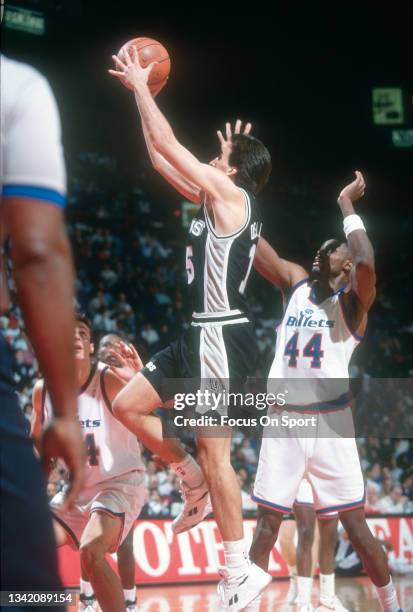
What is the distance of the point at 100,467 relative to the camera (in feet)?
16.6

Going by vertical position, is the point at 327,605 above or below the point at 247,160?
below

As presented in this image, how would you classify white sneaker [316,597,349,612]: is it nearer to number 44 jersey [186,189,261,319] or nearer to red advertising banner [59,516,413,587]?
number 44 jersey [186,189,261,319]

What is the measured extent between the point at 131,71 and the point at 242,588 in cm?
286

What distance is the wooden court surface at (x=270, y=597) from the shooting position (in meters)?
6.68

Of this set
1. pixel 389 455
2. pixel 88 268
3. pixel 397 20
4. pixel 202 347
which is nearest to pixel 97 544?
pixel 202 347

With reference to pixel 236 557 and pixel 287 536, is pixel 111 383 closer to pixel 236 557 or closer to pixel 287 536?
pixel 236 557

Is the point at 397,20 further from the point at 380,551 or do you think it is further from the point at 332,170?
the point at 380,551

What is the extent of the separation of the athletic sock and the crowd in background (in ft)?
19.0

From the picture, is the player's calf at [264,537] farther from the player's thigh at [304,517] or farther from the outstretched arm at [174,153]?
the outstretched arm at [174,153]

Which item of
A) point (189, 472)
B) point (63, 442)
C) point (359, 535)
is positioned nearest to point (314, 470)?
point (359, 535)

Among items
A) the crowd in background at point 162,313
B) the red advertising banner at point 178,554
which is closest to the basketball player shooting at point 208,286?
the red advertising banner at point 178,554

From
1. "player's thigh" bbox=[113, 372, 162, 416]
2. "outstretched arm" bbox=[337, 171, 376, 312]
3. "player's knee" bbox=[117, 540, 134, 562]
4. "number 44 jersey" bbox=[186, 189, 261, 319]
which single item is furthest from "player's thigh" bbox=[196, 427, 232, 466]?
"player's knee" bbox=[117, 540, 134, 562]

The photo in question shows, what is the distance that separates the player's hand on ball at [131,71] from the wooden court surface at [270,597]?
3.79 m

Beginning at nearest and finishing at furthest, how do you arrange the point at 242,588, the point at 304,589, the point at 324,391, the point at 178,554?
1. the point at 242,588
2. the point at 324,391
3. the point at 304,589
4. the point at 178,554
